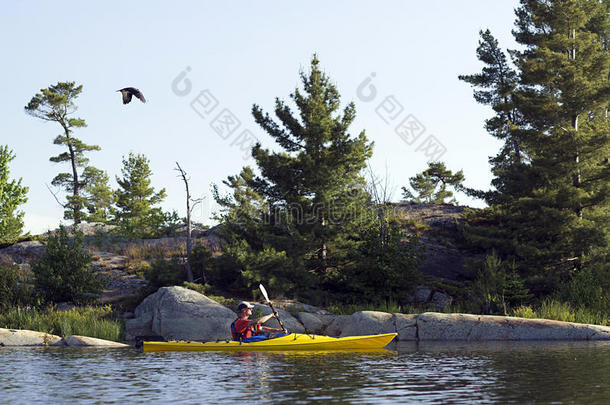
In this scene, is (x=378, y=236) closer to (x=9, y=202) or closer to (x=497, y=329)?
(x=497, y=329)

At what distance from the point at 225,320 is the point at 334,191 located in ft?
26.8

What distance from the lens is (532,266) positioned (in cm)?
2808

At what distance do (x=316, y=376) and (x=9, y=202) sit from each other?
29031mm

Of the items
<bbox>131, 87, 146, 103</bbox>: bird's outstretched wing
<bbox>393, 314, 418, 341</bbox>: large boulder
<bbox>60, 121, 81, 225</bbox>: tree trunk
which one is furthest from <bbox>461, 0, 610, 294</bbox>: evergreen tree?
<bbox>60, 121, 81, 225</bbox>: tree trunk

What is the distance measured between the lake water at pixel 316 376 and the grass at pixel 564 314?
4429mm

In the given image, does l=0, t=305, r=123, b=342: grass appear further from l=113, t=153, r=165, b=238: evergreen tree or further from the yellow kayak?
l=113, t=153, r=165, b=238: evergreen tree

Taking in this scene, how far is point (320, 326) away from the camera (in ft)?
79.4

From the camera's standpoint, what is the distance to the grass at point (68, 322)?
23094 millimetres

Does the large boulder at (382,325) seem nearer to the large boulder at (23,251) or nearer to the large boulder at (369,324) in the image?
the large boulder at (369,324)

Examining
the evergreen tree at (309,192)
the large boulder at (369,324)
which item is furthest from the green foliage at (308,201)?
the large boulder at (369,324)

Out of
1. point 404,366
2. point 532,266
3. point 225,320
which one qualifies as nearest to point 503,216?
point 532,266

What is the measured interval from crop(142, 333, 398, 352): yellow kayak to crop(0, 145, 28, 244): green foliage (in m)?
21.2

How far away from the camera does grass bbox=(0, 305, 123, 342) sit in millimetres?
23094

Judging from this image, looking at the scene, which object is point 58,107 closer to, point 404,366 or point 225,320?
point 225,320
